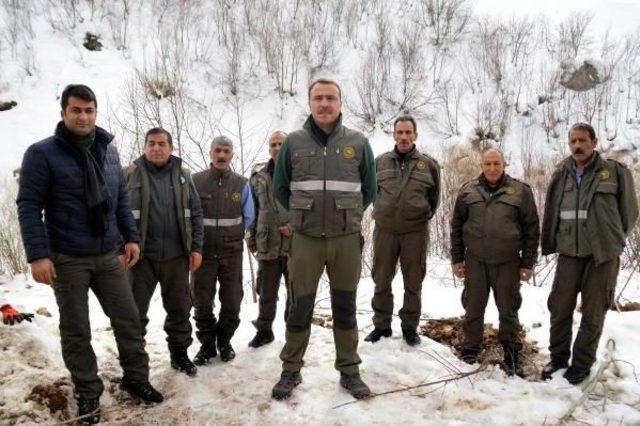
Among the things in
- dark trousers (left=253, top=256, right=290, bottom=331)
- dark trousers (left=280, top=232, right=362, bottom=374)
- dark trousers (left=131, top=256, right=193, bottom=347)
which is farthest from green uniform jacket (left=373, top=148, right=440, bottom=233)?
dark trousers (left=131, top=256, right=193, bottom=347)

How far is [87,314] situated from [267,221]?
180cm

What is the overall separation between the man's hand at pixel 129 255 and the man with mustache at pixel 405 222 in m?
2.24

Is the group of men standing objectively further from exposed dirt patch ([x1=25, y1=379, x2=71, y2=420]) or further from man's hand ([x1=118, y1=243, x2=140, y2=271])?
exposed dirt patch ([x1=25, y1=379, x2=71, y2=420])

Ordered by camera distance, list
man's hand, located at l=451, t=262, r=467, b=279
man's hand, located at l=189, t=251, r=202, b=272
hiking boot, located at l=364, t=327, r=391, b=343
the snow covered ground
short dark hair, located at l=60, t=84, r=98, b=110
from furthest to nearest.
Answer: hiking boot, located at l=364, t=327, r=391, b=343
man's hand, located at l=451, t=262, r=467, b=279
man's hand, located at l=189, t=251, r=202, b=272
the snow covered ground
short dark hair, located at l=60, t=84, r=98, b=110

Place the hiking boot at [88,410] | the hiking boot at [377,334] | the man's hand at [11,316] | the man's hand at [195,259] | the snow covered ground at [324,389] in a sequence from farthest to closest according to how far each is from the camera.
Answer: the hiking boot at [377,334], the man's hand at [11,316], the man's hand at [195,259], the snow covered ground at [324,389], the hiking boot at [88,410]

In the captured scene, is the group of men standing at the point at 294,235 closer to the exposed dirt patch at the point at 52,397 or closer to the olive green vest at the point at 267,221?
the olive green vest at the point at 267,221

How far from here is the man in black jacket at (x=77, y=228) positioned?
2670 mm

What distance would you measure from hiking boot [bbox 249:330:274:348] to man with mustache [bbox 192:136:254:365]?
11.3 inches

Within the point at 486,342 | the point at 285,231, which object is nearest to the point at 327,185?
the point at 285,231

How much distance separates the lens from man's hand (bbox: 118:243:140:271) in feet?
10.7

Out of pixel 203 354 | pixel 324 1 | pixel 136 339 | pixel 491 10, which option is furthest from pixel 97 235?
pixel 491 10

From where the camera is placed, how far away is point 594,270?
3.45 m

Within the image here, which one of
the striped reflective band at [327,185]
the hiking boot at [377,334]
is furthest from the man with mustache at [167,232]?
the hiking boot at [377,334]

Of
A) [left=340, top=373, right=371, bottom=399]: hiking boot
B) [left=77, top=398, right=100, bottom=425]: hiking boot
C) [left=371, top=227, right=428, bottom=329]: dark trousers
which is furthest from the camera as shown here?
[left=371, top=227, right=428, bottom=329]: dark trousers
